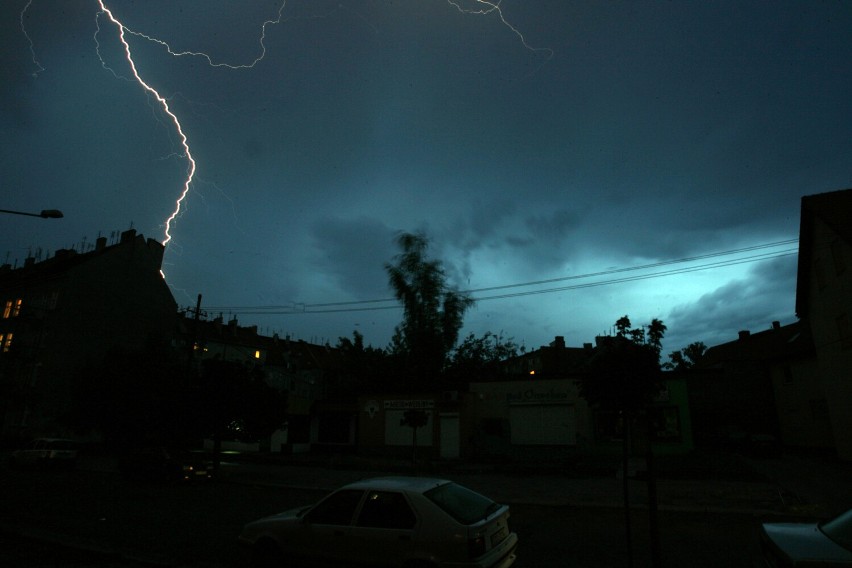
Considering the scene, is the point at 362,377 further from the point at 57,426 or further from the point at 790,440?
the point at 790,440

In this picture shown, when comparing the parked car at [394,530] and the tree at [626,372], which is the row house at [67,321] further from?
the tree at [626,372]

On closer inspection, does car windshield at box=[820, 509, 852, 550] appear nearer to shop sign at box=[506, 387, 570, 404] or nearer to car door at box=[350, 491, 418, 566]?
car door at box=[350, 491, 418, 566]

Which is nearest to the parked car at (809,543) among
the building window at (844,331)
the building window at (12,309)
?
the building window at (844,331)

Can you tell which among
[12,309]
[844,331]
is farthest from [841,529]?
[12,309]

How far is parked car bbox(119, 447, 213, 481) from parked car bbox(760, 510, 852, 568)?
1898 cm

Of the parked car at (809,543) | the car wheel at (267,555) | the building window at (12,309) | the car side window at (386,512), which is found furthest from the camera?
the building window at (12,309)

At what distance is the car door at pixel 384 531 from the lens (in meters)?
5.90

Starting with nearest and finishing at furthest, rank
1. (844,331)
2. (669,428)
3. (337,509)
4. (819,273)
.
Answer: (337,509), (844,331), (819,273), (669,428)

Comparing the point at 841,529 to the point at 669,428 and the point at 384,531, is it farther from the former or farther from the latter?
A: the point at 669,428

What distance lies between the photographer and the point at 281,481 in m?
19.4

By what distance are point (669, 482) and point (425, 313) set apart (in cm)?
2443

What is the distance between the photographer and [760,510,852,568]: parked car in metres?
4.27

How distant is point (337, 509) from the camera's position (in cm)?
658

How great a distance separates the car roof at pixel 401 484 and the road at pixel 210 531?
2451 mm
